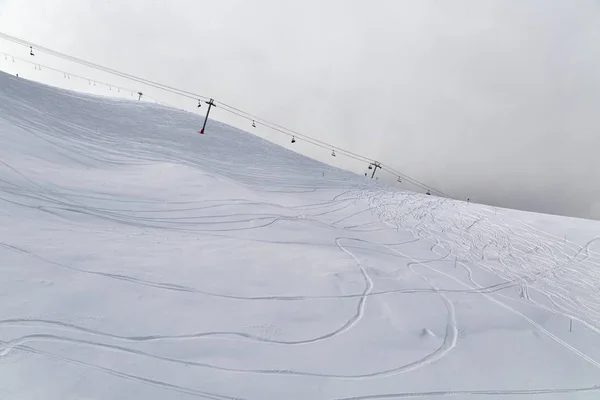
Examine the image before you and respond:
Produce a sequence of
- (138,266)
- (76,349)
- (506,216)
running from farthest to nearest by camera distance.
A: 1. (506,216)
2. (138,266)
3. (76,349)

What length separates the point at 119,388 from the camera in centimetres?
474

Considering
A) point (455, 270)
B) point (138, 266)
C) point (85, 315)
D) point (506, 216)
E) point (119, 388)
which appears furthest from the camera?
point (506, 216)

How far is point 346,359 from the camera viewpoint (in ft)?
20.2

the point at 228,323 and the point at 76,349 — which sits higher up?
the point at 228,323

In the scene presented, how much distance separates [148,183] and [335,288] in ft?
29.9

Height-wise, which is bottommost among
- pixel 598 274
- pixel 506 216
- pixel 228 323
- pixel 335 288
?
pixel 228 323

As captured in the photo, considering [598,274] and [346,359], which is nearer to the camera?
[346,359]

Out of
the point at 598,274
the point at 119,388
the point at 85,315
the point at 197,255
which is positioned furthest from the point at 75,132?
the point at 598,274

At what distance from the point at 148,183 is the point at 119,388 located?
10728mm

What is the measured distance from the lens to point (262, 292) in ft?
25.9

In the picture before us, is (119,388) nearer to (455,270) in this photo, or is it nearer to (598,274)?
(455,270)

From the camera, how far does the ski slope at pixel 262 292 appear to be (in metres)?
5.39

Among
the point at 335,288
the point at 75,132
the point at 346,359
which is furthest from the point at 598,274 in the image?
the point at 75,132

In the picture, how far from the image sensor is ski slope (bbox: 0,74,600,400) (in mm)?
5391
